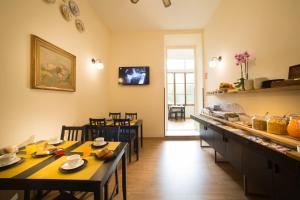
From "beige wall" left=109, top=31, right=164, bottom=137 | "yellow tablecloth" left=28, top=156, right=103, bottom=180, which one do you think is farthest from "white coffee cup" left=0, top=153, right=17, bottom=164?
"beige wall" left=109, top=31, right=164, bottom=137

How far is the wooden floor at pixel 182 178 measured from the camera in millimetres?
1779

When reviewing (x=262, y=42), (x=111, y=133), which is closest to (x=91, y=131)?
(x=111, y=133)

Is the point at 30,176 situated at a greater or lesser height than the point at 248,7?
lesser

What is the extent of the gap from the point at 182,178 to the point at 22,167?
1.91 m

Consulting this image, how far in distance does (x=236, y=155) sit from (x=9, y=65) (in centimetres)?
268

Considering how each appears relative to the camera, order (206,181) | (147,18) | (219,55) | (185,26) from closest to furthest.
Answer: (206,181) < (219,55) < (147,18) < (185,26)

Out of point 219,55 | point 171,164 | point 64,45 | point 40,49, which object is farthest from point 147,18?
point 171,164

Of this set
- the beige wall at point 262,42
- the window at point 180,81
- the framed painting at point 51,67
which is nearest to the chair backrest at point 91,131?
the framed painting at point 51,67

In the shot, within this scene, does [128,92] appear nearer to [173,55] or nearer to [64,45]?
[64,45]

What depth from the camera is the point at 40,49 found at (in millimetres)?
1812

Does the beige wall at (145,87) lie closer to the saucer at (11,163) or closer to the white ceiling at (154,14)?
the white ceiling at (154,14)

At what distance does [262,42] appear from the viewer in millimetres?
1900

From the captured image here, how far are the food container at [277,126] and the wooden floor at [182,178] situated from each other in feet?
3.02

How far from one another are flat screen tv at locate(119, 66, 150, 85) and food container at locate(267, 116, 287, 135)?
10.6 ft
